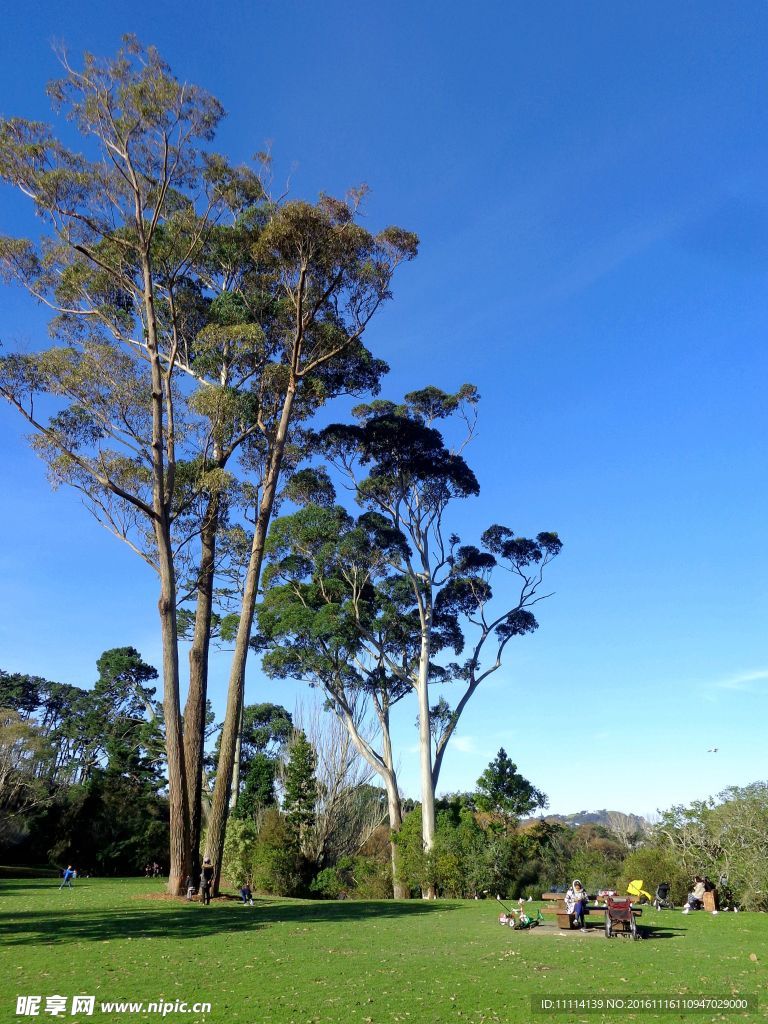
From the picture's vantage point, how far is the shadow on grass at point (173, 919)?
33.4 ft

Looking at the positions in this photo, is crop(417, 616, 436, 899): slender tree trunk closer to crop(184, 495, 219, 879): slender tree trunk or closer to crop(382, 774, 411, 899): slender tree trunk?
crop(382, 774, 411, 899): slender tree trunk

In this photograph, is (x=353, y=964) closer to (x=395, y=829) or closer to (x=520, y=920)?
(x=520, y=920)

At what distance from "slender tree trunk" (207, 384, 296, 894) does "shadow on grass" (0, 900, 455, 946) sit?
146 cm

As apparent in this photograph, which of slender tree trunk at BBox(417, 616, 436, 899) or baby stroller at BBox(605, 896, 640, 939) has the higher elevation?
slender tree trunk at BBox(417, 616, 436, 899)

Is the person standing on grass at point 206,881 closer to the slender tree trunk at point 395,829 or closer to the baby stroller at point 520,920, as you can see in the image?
the baby stroller at point 520,920

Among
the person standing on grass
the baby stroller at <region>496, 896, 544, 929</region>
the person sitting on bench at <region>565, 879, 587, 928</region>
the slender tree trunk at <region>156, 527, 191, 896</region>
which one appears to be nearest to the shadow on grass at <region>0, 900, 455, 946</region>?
the person standing on grass

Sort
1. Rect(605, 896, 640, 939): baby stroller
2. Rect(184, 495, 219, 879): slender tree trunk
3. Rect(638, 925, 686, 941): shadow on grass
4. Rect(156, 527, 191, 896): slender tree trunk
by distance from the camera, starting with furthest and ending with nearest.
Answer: Rect(184, 495, 219, 879): slender tree trunk
Rect(156, 527, 191, 896): slender tree trunk
Rect(638, 925, 686, 941): shadow on grass
Rect(605, 896, 640, 939): baby stroller

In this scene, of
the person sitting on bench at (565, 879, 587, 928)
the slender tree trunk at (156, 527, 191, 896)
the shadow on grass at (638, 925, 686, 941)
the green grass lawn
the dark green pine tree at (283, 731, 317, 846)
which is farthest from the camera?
the dark green pine tree at (283, 731, 317, 846)

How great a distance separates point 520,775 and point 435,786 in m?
2.90

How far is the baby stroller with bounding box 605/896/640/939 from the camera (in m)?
10.7

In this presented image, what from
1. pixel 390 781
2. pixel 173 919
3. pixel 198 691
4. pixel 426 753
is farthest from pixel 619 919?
pixel 390 781

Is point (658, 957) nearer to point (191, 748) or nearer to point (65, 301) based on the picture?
point (191, 748)

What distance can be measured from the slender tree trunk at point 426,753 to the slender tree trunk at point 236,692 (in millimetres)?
7946

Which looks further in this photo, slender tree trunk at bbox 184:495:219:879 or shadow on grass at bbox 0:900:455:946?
slender tree trunk at bbox 184:495:219:879
